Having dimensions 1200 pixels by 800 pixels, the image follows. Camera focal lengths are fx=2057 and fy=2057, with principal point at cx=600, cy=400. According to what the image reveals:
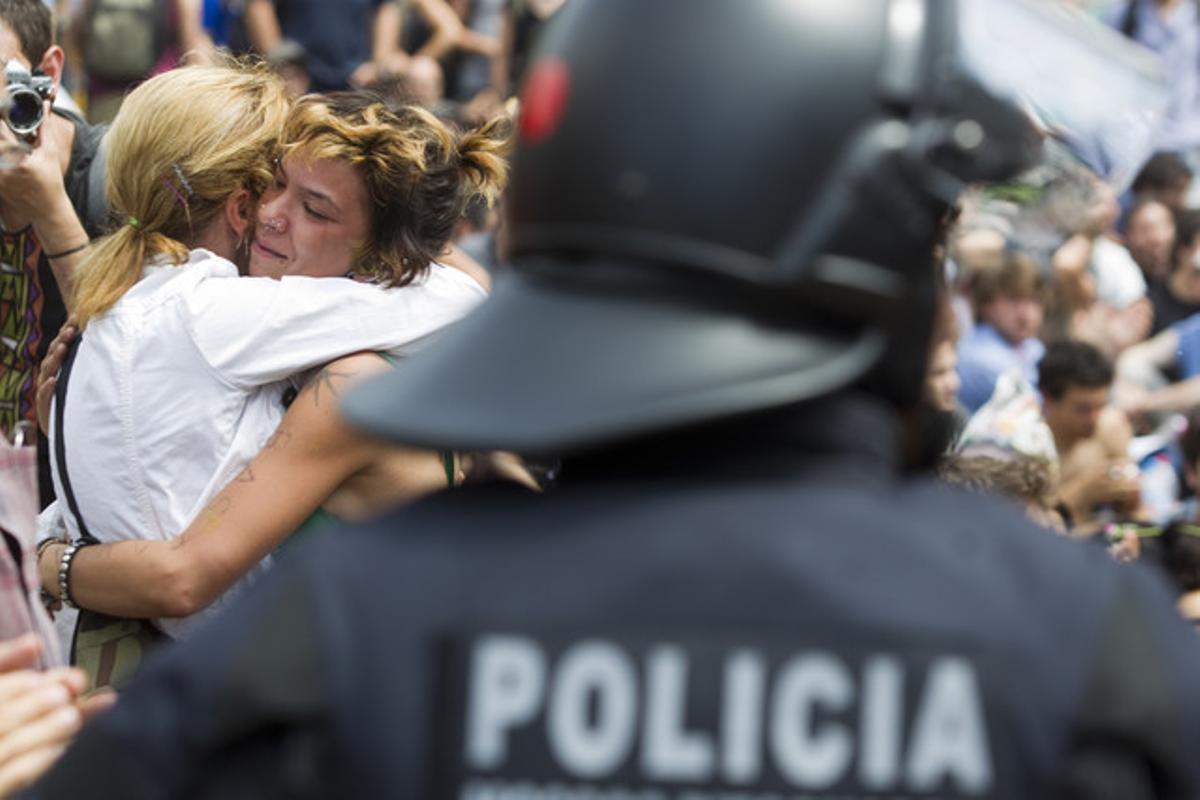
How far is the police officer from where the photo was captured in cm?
128

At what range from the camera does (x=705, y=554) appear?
4.29ft

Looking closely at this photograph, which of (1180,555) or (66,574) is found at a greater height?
(66,574)

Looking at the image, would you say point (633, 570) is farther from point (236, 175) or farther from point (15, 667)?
point (236, 175)

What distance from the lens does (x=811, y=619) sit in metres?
1.29

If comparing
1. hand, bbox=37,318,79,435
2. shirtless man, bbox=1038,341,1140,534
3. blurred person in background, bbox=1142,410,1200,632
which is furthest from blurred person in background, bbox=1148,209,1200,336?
hand, bbox=37,318,79,435

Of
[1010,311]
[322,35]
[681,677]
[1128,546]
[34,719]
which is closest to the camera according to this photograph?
[681,677]

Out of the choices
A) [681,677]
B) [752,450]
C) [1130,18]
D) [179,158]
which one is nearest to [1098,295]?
[1130,18]

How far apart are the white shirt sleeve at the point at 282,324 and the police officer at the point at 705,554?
1720mm

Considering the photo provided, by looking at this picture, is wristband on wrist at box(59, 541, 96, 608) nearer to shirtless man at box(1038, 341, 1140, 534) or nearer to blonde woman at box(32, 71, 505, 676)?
blonde woman at box(32, 71, 505, 676)

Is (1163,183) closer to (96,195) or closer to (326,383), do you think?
(96,195)

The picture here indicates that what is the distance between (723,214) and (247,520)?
5.90 feet

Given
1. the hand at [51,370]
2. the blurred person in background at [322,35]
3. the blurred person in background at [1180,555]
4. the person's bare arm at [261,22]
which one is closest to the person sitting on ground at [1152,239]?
the blurred person in background at [322,35]

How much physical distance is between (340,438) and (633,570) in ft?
5.96

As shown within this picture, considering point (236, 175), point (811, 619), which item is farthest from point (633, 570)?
point (236, 175)
